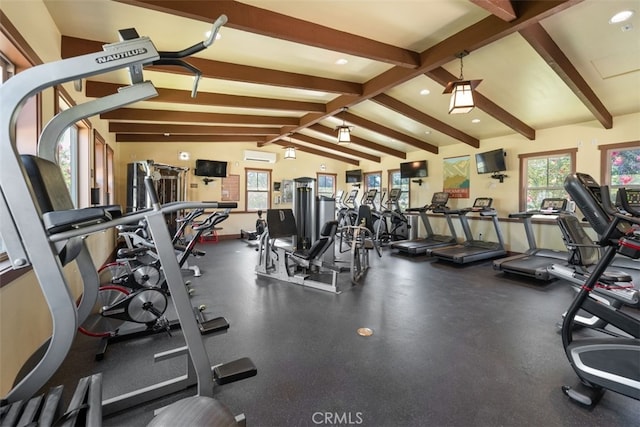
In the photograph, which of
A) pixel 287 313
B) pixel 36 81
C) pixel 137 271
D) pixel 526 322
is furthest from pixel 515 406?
pixel 137 271

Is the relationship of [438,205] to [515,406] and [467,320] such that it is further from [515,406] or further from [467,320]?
[515,406]

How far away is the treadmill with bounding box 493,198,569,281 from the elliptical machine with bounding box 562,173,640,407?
2.55 m

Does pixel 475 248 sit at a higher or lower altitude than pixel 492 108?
lower

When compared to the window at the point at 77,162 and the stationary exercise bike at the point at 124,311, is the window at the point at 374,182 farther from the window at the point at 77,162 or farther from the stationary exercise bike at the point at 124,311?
the stationary exercise bike at the point at 124,311

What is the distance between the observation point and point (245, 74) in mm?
4289

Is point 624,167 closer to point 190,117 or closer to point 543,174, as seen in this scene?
point 543,174

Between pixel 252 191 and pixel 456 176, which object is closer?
pixel 456 176

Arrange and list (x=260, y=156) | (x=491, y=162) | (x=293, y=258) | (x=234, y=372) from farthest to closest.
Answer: (x=260, y=156) → (x=491, y=162) → (x=293, y=258) → (x=234, y=372)

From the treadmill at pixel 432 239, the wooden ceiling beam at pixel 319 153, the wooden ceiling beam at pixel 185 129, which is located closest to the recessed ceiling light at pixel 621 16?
the treadmill at pixel 432 239

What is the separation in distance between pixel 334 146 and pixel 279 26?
6.98 metres

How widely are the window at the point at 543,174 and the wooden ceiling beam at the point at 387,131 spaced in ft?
7.56

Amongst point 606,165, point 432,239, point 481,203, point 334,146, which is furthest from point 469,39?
point 334,146

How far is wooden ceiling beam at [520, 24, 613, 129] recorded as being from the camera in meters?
3.37

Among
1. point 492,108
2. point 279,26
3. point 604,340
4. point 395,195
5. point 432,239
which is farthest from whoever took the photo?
point 395,195
